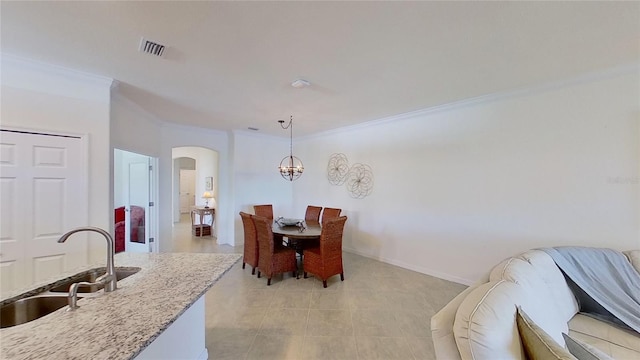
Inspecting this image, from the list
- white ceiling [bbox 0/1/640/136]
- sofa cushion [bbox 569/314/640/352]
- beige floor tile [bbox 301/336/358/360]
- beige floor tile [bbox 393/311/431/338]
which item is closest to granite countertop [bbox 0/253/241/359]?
beige floor tile [bbox 301/336/358/360]

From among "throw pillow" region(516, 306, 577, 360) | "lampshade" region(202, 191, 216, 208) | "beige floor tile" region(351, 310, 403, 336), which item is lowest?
"beige floor tile" region(351, 310, 403, 336)

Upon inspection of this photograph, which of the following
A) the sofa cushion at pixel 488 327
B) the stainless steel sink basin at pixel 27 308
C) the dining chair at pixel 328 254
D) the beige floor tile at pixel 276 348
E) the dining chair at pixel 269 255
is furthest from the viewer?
the dining chair at pixel 269 255

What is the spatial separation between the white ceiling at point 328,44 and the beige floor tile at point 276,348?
2692 millimetres

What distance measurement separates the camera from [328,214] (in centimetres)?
476

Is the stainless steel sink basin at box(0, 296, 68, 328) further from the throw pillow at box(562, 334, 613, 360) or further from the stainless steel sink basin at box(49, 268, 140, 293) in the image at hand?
the throw pillow at box(562, 334, 613, 360)

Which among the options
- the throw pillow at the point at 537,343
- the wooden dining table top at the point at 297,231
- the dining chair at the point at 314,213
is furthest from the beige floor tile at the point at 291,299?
the throw pillow at the point at 537,343

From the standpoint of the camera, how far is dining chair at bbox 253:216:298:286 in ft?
11.8

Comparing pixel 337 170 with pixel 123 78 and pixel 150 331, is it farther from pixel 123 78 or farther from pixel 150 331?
pixel 150 331

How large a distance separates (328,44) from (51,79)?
2890 millimetres

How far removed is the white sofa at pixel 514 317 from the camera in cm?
108

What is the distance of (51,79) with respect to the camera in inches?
101

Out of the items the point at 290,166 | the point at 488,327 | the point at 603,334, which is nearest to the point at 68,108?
the point at 290,166

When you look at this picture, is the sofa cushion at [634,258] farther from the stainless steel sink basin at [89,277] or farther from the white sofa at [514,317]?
the stainless steel sink basin at [89,277]

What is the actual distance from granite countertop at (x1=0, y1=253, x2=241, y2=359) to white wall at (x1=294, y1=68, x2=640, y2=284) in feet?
11.3
